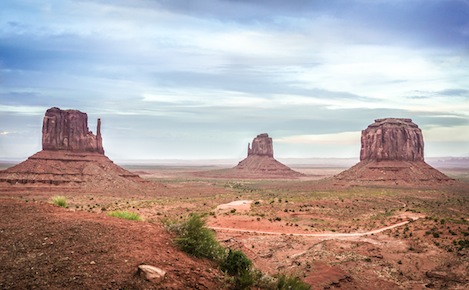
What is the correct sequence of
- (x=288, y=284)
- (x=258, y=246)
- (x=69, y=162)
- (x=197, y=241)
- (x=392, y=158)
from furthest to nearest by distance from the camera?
(x=392, y=158) < (x=69, y=162) < (x=258, y=246) < (x=288, y=284) < (x=197, y=241)

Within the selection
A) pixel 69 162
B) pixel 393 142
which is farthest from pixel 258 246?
pixel 393 142

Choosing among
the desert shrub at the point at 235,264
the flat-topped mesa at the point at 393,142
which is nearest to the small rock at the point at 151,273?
the desert shrub at the point at 235,264

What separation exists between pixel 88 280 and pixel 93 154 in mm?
105718

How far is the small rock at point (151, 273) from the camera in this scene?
34.5 ft

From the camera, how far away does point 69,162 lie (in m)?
102

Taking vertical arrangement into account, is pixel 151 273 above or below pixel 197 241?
below

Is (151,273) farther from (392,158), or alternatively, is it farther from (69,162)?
(392,158)

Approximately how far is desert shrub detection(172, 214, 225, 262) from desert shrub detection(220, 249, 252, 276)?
0.90 ft

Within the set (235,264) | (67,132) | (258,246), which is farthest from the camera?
(67,132)

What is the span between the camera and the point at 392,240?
1328 inches

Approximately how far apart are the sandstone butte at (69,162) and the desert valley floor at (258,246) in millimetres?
45500

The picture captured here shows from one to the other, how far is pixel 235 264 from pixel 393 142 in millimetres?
118407

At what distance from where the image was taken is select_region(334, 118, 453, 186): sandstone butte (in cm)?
11094

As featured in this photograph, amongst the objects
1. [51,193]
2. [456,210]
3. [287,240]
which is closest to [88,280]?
[287,240]
